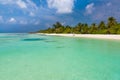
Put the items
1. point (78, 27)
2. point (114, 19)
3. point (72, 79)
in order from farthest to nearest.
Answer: point (78, 27) → point (114, 19) → point (72, 79)

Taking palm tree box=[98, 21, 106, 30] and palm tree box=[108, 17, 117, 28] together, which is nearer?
palm tree box=[108, 17, 117, 28]

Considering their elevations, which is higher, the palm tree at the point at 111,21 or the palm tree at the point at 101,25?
the palm tree at the point at 111,21

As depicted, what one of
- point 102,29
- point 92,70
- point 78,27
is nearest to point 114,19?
point 102,29

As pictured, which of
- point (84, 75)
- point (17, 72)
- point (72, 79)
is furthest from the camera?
point (17, 72)

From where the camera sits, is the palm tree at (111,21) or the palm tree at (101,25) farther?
the palm tree at (101,25)

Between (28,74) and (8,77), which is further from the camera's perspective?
(28,74)

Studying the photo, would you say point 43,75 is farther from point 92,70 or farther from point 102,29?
point 102,29

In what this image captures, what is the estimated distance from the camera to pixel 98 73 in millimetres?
7273

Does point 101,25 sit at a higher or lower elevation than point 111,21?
lower

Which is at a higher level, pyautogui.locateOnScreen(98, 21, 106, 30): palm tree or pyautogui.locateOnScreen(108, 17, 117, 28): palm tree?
pyautogui.locateOnScreen(108, 17, 117, 28): palm tree

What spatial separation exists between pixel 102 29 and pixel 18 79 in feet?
147

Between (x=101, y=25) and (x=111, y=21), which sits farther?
(x=101, y=25)

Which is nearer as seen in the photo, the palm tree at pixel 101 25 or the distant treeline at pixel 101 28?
the distant treeline at pixel 101 28

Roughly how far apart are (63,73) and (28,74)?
51.8 inches
